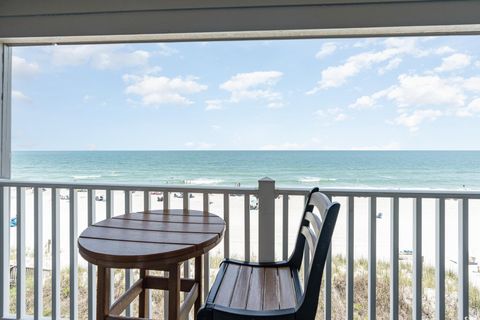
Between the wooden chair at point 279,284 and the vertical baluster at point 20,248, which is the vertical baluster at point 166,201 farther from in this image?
the vertical baluster at point 20,248

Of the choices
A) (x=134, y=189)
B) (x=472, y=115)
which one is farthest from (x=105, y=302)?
(x=472, y=115)

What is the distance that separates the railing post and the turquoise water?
11.6m

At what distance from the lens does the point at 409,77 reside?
12.1m

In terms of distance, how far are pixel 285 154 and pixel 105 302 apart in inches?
567

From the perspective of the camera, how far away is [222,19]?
1.89 meters

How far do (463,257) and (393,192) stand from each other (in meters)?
0.53

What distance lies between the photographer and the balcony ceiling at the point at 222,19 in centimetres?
177

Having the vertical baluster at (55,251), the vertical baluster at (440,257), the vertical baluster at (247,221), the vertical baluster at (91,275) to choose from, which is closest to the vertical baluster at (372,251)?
the vertical baluster at (440,257)

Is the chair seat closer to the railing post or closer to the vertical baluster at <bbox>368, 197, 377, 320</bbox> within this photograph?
the railing post

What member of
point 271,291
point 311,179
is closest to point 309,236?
point 271,291

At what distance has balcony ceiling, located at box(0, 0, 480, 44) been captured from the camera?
1.77 meters

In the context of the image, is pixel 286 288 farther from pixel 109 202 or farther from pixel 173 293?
pixel 109 202

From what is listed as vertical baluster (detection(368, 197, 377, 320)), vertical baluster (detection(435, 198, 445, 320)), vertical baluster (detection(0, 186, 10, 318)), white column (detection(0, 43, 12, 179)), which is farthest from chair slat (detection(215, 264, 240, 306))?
white column (detection(0, 43, 12, 179))

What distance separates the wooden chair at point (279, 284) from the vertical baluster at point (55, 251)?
3.72 feet
